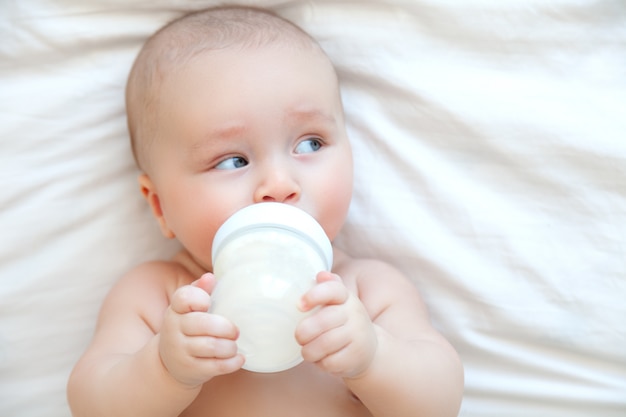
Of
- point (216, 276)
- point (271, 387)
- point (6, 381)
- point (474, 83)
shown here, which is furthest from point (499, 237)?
point (6, 381)

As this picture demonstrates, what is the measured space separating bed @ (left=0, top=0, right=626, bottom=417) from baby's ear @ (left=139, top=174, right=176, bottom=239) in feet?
0.44

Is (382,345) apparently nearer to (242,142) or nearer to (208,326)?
(208,326)

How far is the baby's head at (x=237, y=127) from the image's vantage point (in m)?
1.41

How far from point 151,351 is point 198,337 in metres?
0.21

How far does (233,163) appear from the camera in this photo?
1443 mm

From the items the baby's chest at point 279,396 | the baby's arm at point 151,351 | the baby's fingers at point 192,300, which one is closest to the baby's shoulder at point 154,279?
the baby's arm at point 151,351

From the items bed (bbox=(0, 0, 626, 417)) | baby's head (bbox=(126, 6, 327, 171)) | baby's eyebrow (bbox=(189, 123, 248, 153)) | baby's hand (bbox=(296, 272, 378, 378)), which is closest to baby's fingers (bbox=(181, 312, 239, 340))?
baby's hand (bbox=(296, 272, 378, 378))

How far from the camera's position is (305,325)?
1.11 m

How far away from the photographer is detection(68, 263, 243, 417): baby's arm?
114cm

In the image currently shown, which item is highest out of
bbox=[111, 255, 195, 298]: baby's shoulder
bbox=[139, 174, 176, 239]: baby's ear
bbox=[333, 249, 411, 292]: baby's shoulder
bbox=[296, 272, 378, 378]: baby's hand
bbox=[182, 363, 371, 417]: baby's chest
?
bbox=[296, 272, 378, 378]: baby's hand

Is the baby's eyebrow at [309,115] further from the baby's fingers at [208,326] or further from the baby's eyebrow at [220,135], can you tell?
the baby's fingers at [208,326]

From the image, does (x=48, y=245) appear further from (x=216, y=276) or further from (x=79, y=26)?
(x=216, y=276)

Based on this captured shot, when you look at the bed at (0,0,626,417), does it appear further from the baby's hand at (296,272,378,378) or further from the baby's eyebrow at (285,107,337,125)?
the baby's hand at (296,272,378,378)

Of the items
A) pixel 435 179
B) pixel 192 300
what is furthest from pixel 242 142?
pixel 435 179
